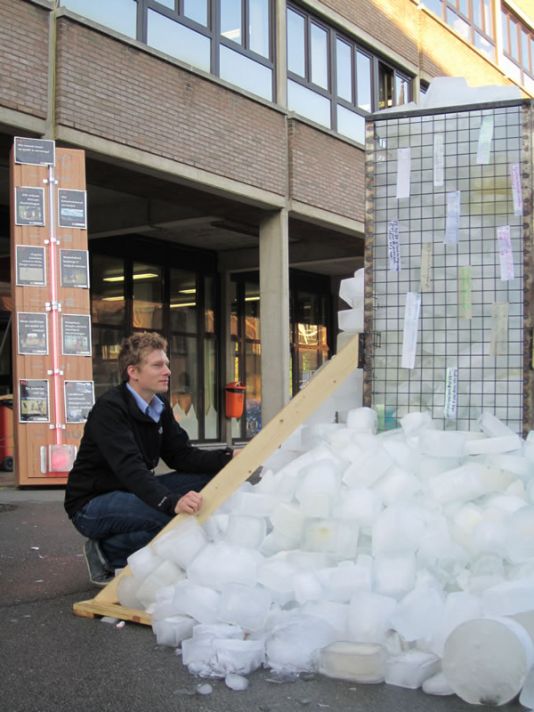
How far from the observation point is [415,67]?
15523 millimetres

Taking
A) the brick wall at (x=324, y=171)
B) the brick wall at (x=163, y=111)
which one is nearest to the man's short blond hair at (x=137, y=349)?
the brick wall at (x=163, y=111)

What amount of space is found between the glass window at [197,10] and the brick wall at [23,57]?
8.65ft

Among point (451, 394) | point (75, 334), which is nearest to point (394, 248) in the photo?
point (451, 394)

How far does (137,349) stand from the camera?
3.89 m

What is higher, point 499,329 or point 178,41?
point 178,41

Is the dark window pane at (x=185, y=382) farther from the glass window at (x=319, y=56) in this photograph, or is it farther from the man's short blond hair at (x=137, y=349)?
the man's short blond hair at (x=137, y=349)

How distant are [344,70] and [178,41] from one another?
4.10m

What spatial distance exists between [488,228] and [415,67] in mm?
12683

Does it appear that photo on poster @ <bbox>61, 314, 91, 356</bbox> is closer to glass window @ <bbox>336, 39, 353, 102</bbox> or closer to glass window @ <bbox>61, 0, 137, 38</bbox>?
glass window @ <bbox>61, 0, 137, 38</bbox>

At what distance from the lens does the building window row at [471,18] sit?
16797mm

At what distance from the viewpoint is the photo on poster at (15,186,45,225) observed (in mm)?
8367

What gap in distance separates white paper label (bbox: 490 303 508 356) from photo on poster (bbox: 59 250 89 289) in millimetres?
5546

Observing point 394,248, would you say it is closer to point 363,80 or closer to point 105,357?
point 105,357

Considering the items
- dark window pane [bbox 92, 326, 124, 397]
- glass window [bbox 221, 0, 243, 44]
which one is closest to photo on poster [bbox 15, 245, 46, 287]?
dark window pane [bbox 92, 326, 124, 397]
